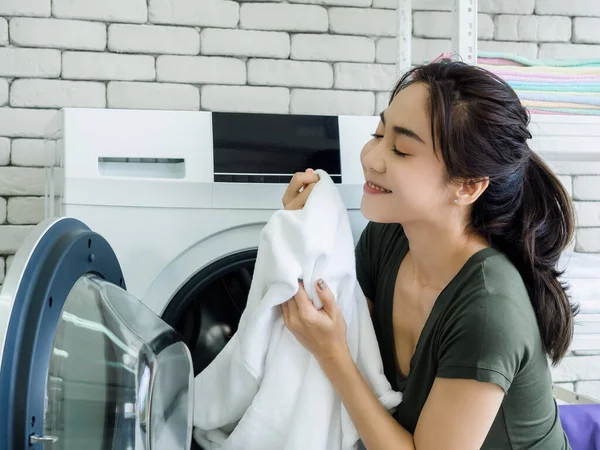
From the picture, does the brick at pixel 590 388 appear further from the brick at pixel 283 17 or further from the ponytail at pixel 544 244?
the brick at pixel 283 17

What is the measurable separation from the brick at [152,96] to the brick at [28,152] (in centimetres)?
23

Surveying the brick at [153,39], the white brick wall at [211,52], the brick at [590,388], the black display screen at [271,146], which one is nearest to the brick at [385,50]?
the white brick wall at [211,52]

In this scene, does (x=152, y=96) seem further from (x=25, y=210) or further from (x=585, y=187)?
(x=585, y=187)

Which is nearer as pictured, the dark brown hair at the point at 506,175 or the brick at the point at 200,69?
the dark brown hair at the point at 506,175

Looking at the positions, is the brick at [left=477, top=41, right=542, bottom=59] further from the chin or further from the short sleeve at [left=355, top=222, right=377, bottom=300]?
the chin

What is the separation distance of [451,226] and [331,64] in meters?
0.99

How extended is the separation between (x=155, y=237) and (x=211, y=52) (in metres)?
0.79

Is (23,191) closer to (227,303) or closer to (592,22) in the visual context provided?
(227,303)

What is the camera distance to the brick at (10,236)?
186 centimetres

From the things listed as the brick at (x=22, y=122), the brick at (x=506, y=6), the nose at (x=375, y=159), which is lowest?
the nose at (x=375, y=159)

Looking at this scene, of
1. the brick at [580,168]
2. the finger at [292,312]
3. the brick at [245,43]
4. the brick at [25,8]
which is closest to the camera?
the finger at [292,312]

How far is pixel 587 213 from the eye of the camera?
2.19 meters

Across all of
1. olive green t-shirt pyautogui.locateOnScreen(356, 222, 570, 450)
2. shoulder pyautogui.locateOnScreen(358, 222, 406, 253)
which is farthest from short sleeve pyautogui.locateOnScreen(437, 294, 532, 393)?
shoulder pyautogui.locateOnScreen(358, 222, 406, 253)

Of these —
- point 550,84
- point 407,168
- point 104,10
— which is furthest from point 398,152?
point 104,10
